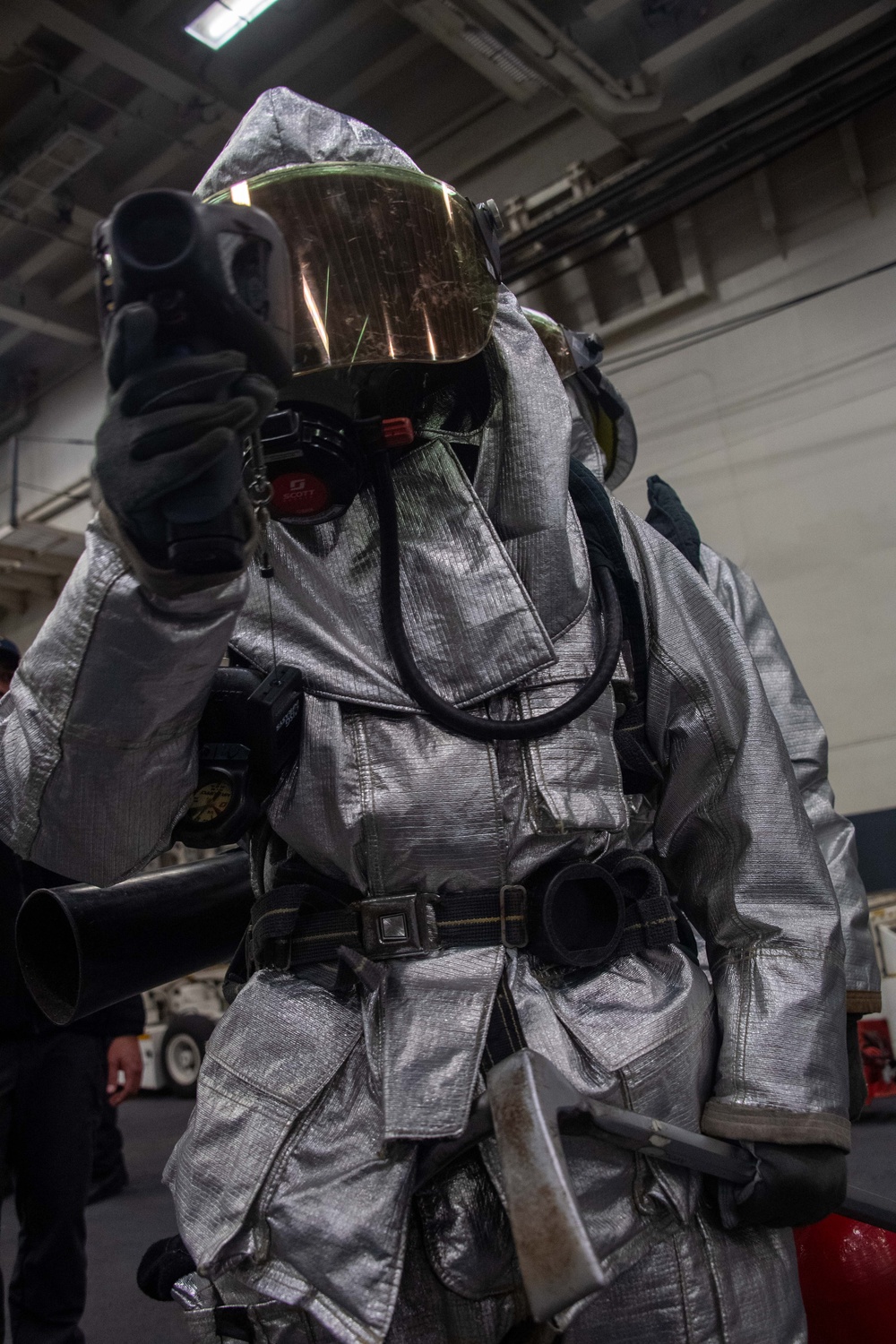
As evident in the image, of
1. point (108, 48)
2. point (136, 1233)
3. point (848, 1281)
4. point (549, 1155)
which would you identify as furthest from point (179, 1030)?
point (549, 1155)

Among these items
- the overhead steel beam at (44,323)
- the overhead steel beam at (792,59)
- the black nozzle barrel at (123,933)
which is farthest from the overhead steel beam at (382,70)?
the black nozzle barrel at (123,933)

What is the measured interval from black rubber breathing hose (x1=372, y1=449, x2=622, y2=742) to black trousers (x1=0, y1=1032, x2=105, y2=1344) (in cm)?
209

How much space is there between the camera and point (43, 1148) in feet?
8.91

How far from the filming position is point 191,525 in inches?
33.5

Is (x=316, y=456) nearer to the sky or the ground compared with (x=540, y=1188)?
nearer to the sky

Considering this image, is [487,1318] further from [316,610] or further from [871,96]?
[871,96]

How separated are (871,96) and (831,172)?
577 mm

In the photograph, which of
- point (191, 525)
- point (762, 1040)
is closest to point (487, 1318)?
point (762, 1040)

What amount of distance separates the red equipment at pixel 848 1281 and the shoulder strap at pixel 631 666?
78cm

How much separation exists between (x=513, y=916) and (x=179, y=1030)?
7038 millimetres

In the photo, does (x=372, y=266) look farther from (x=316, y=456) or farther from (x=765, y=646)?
(x=765, y=646)

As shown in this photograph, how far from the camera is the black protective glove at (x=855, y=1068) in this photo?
4.60ft

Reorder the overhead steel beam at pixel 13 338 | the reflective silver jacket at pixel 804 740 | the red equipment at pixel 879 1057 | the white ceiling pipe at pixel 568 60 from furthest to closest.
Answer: the overhead steel beam at pixel 13 338
the white ceiling pipe at pixel 568 60
the red equipment at pixel 879 1057
the reflective silver jacket at pixel 804 740

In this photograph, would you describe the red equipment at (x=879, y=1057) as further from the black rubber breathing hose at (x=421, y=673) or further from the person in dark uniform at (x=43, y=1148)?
the black rubber breathing hose at (x=421, y=673)
